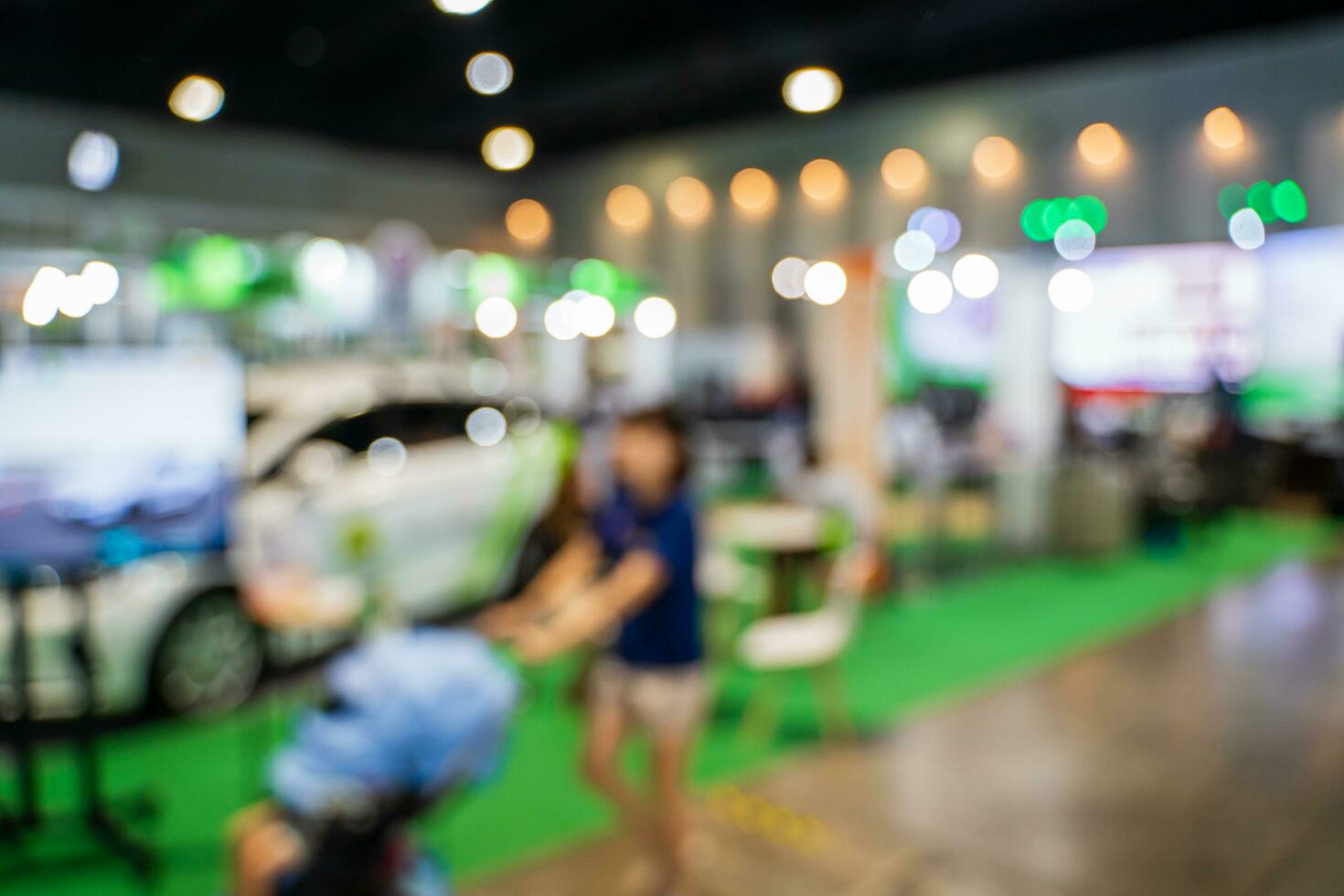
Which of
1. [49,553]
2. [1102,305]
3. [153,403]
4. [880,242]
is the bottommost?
[49,553]

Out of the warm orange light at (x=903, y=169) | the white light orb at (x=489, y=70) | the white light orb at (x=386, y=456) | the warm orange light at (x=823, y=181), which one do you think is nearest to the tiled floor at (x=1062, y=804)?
the white light orb at (x=386, y=456)

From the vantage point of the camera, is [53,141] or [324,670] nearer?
[324,670]

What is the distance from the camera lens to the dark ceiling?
743 cm

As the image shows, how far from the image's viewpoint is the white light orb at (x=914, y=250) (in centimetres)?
1001

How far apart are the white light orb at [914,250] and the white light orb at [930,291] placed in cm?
15

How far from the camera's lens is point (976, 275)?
9070 mm

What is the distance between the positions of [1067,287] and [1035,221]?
612 millimetres

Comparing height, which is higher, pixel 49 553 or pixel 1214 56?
pixel 1214 56

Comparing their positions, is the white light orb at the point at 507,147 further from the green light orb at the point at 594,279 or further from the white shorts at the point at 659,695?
the white shorts at the point at 659,695

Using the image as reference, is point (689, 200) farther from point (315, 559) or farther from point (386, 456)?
point (315, 559)

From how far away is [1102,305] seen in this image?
356 inches

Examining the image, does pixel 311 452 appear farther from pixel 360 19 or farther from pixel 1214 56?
pixel 360 19

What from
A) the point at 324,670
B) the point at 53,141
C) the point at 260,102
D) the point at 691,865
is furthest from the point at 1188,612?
the point at 53,141

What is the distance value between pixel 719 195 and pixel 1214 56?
32.8ft
